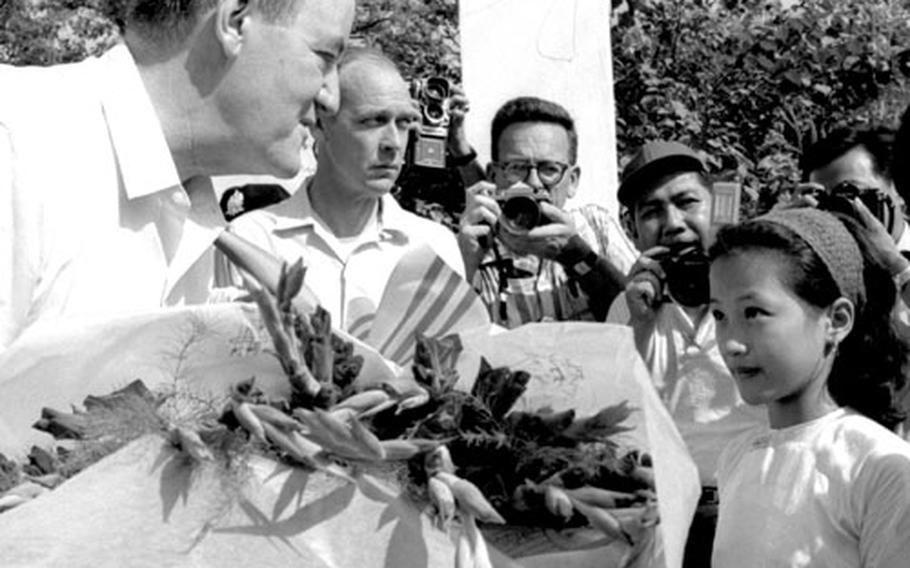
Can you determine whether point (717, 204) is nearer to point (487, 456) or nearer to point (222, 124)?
point (222, 124)

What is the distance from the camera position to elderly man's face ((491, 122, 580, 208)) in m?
4.75

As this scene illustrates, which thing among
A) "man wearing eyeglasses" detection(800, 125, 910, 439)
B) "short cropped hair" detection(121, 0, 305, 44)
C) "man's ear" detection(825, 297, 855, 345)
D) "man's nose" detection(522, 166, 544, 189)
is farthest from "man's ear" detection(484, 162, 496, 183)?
"short cropped hair" detection(121, 0, 305, 44)

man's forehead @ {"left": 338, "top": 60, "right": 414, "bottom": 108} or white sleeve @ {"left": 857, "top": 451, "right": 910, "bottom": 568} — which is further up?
man's forehead @ {"left": 338, "top": 60, "right": 414, "bottom": 108}

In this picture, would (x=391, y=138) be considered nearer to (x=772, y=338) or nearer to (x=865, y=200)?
(x=865, y=200)

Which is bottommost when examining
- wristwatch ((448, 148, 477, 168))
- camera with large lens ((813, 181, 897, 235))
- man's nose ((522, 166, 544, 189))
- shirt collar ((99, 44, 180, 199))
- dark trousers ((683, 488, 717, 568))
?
dark trousers ((683, 488, 717, 568))

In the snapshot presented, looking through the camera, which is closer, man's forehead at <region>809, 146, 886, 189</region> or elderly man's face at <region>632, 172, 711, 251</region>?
elderly man's face at <region>632, 172, 711, 251</region>

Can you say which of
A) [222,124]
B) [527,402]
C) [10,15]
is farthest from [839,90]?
[10,15]

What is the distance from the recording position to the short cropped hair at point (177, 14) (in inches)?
95.3

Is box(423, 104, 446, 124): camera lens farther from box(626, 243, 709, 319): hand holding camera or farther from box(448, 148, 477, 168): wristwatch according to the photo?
box(626, 243, 709, 319): hand holding camera

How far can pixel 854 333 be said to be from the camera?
3527 millimetres

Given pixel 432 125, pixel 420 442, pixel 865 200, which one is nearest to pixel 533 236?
pixel 432 125

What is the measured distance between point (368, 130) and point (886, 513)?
186 cm

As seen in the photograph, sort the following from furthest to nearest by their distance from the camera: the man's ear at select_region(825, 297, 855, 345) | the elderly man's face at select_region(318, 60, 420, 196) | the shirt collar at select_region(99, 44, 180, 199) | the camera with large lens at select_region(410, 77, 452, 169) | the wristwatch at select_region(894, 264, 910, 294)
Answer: the camera with large lens at select_region(410, 77, 452, 169)
the elderly man's face at select_region(318, 60, 420, 196)
the wristwatch at select_region(894, 264, 910, 294)
the man's ear at select_region(825, 297, 855, 345)
the shirt collar at select_region(99, 44, 180, 199)

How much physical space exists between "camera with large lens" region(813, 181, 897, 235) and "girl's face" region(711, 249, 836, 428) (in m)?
0.87
